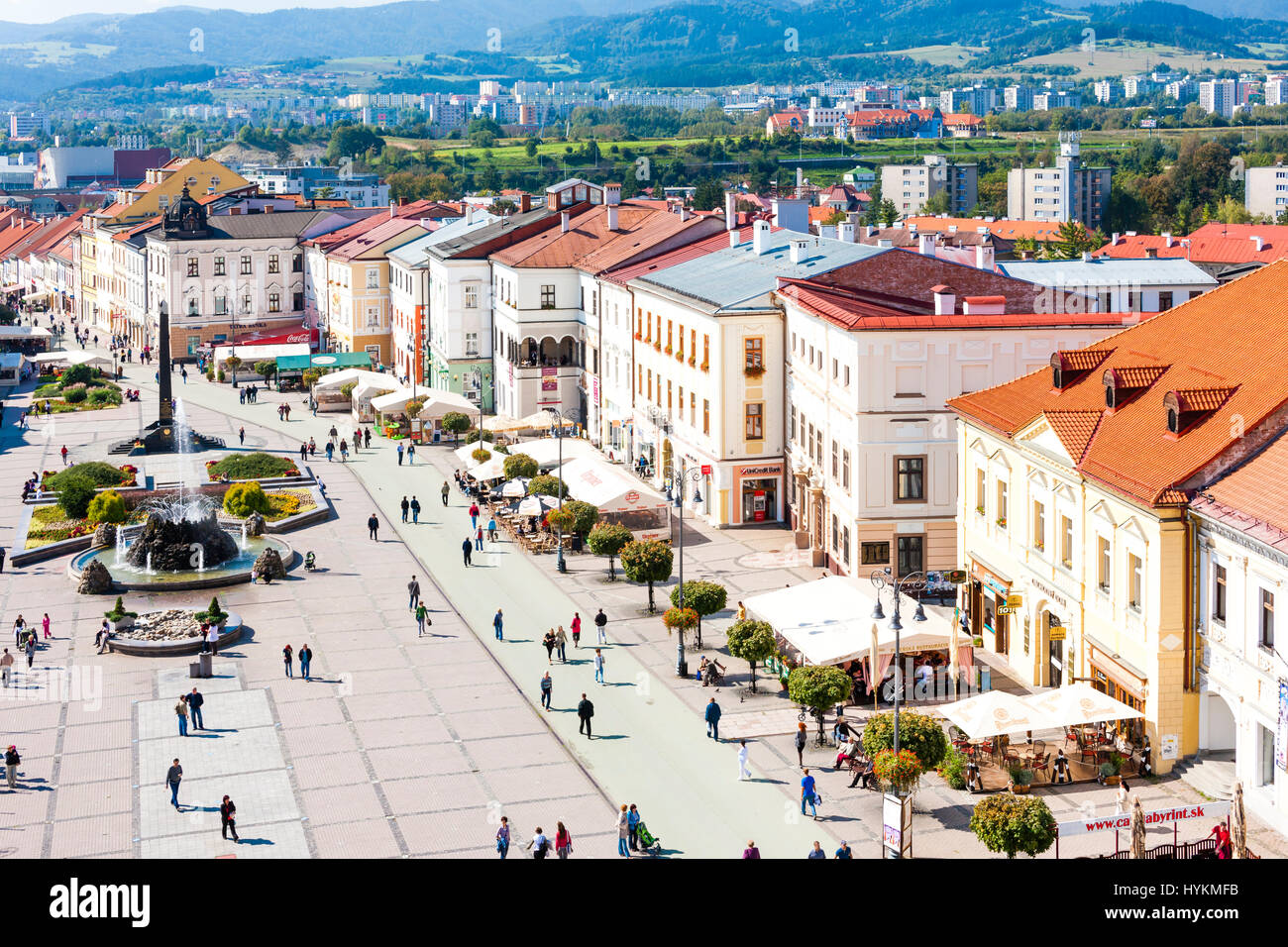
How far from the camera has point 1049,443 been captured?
38.1 metres

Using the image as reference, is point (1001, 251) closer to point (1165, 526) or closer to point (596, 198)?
point (596, 198)

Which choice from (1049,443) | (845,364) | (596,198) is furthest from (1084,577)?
(596,198)

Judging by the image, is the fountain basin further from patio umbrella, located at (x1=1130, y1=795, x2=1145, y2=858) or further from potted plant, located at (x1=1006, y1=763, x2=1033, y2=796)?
patio umbrella, located at (x1=1130, y1=795, x2=1145, y2=858)

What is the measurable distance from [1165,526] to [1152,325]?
10.6 m

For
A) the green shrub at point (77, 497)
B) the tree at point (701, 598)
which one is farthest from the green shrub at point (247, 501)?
the tree at point (701, 598)

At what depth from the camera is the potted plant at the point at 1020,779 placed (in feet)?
106

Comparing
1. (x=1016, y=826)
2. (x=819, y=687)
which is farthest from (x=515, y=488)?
(x=1016, y=826)

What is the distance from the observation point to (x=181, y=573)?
5506 cm

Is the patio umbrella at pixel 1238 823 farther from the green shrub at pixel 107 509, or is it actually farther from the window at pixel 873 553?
the green shrub at pixel 107 509

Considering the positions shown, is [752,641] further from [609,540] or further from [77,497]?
[77,497]

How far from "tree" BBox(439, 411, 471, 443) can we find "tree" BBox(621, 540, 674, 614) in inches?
1404
